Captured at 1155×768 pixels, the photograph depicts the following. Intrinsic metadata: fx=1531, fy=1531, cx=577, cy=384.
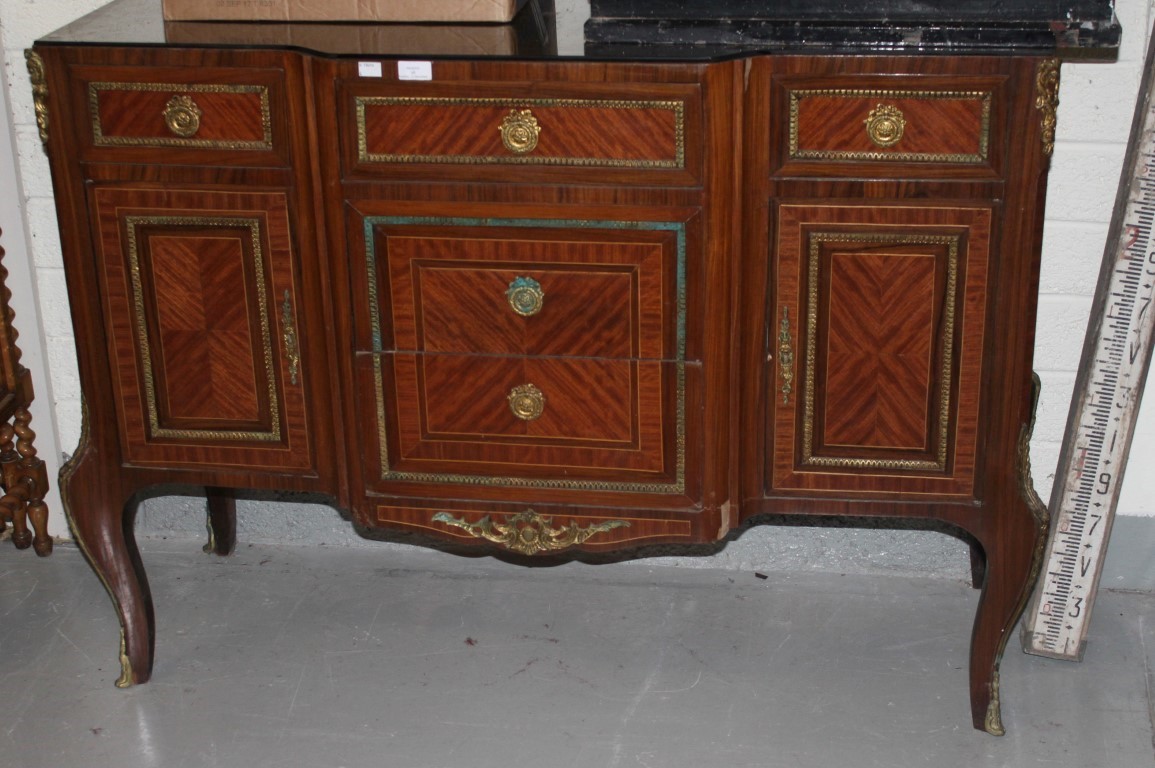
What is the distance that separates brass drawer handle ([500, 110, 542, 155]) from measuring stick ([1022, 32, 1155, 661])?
1.02 m

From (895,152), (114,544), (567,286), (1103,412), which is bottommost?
(114,544)

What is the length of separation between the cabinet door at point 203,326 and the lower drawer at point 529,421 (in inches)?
5.9

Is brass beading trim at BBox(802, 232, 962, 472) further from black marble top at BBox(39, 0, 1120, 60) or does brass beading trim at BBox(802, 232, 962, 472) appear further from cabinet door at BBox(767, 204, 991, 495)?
black marble top at BBox(39, 0, 1120, 60)

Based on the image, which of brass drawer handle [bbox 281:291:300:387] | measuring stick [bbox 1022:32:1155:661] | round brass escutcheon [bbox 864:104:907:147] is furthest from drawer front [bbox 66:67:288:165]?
measuring stick [bbox 1022:32:1155:661]

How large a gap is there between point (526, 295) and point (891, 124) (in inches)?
21.7

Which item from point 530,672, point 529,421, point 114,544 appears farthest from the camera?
point 530,672

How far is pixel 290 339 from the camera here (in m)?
2.26

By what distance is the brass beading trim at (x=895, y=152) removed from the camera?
200cm

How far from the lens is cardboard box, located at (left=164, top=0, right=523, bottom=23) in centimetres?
227

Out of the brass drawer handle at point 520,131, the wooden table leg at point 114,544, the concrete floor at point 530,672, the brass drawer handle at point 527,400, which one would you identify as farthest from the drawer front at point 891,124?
the wooden table leg at point 114,544

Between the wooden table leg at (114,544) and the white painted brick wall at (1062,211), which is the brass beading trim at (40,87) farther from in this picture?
the white painted brick wall at (1062,211)

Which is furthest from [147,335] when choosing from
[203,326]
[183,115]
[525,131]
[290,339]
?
[525,131]

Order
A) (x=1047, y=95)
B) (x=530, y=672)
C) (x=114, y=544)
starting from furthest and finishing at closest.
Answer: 1. (x=530, y=672)
2. (x=114, y=544)
3. (x=1047, y=95)

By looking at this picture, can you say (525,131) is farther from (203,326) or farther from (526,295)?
(203,326)
